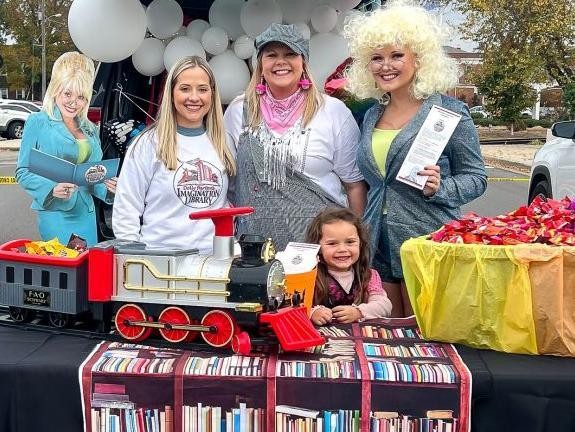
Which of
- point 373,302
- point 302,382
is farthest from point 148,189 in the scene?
point 302,382

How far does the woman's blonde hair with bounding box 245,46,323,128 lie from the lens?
9.40 feet

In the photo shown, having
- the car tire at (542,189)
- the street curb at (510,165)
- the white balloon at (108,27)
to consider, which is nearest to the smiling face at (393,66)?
the white balloon at (108,27)

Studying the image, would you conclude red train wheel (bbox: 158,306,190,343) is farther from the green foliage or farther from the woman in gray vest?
the green foliage

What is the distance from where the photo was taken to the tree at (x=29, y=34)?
4081 centimetres

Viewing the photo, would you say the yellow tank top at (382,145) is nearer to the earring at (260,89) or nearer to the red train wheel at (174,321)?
the earring at (260,89)

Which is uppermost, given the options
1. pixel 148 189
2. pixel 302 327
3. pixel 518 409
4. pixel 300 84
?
pixel 300 84

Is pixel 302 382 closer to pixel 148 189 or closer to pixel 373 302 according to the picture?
pixel 373 302

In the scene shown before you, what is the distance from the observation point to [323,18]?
16.9ft

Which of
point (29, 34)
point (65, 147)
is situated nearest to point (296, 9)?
point (65, 147)

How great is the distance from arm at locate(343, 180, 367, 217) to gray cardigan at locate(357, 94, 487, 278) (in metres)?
0.14

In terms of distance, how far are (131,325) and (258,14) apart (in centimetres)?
333

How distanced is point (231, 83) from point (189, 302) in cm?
315

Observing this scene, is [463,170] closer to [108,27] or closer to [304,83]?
[304,83]

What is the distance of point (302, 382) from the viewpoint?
1.88 metres
